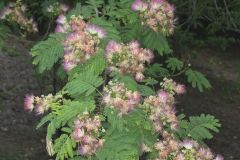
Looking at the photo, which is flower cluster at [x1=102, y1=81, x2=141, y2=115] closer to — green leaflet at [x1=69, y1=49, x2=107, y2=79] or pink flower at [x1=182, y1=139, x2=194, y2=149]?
green leaflet at [x1=69, y1=49, x2=107, y2=79]

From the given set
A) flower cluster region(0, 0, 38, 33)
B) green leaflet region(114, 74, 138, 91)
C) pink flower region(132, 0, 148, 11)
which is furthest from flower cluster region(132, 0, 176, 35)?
flower cluster region(0, 0, 38, 33)

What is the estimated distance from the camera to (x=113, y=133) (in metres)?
3.44

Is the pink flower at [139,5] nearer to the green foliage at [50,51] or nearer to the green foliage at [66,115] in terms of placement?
the green foliage at [50,51]

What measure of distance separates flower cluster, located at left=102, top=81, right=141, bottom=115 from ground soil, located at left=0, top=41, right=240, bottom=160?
14.0 feet

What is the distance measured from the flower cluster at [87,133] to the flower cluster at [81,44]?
519mm

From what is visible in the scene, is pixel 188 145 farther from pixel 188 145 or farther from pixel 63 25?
pixel 63 25

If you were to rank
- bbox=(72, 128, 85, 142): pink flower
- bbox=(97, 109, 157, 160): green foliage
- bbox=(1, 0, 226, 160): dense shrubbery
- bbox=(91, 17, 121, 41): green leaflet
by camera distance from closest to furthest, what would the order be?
1. bbox=(72, 128, 85, 142): pink flower
2. bbox=(1, 0, 226, 160): dense shrubbery
3. bbox=(97, 109, 157, 160): green foliage
4. bbox=(91, 17, 121, 41): green leaflet

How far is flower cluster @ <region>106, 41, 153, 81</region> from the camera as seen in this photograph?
11.4ft

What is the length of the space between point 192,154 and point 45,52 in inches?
61.4

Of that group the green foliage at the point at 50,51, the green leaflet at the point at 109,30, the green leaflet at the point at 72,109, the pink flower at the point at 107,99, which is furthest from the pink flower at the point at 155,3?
the pink flower at the point at 107,99

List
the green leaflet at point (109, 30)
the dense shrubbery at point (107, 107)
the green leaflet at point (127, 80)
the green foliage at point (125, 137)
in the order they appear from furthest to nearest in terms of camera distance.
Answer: the green leaflet at point (109, 30)
the green leaflet at point (127, 80)
the green foliage at point (125, 137)
the dense shrubbery at point (107, 107)

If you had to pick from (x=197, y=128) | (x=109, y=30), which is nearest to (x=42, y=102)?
(x=109, y=30)

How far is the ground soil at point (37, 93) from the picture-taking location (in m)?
7.67

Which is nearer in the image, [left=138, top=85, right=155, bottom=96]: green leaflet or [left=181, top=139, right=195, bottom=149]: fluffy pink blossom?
[left=181, top=139, right=195, bottom=149]: fluffy pink blossom
